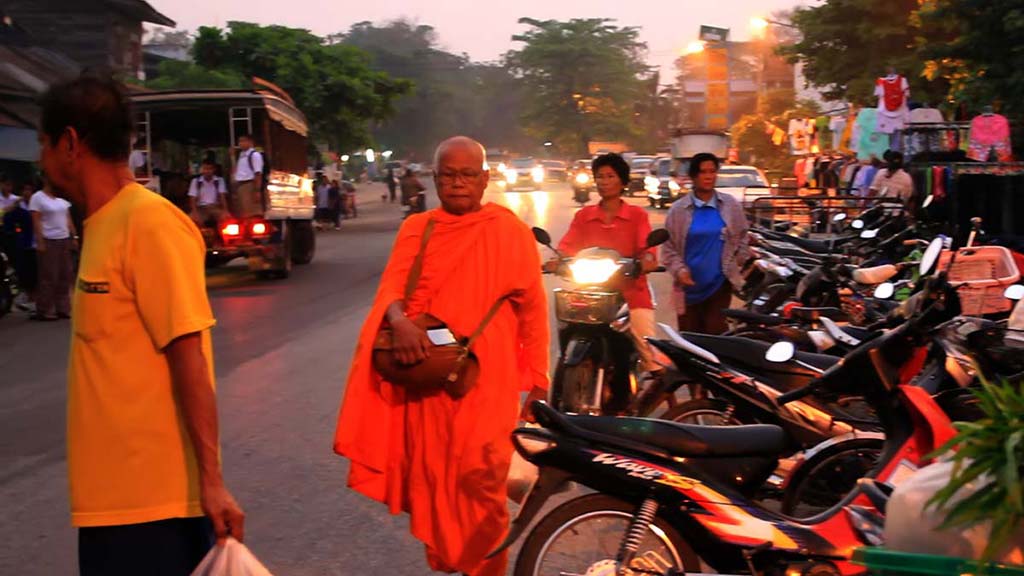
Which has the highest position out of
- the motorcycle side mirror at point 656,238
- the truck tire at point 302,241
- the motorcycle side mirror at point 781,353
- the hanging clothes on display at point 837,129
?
the hanging clothes on display at point 837,129

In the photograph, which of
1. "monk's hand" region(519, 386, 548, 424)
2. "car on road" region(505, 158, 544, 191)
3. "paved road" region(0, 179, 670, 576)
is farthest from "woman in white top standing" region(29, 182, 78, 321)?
"car on road" region(505, 158, 544, 191)

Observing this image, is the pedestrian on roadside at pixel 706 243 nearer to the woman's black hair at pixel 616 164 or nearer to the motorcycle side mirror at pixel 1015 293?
the woman's black hair at pixel 616 164

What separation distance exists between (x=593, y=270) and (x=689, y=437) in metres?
2.84

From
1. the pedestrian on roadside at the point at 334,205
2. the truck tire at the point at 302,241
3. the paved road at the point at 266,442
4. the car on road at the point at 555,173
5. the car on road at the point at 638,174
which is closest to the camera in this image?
the paved road at the point at 266,442

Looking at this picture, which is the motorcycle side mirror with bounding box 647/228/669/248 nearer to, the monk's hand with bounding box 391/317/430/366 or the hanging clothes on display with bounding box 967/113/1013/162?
the monk's hand with bounding box 391/317/430/366

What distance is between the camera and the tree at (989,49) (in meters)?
18.2

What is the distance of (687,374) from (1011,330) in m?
1.54

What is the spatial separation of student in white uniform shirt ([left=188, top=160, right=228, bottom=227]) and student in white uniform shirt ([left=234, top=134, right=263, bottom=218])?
0.32 meters

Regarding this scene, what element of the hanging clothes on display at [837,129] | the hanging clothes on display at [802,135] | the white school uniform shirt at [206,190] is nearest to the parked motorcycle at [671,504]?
the white school uniform shirt at [206,190]

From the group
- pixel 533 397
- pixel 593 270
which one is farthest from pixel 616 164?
pixel 533 397

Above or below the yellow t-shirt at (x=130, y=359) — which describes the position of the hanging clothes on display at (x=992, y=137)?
above

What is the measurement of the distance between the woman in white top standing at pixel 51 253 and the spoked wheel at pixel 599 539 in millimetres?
11352

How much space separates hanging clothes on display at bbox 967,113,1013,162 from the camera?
17.0 metres

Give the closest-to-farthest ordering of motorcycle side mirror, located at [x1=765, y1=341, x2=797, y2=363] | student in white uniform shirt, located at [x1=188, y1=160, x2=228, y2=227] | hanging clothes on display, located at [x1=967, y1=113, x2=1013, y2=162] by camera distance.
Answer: motorcycle side mirror, located at [x1=765, y1=341, x2=797, y2=363] → hanging clothes on display, located at [x1=967, y1=113, x2=1013, y2=162] → student in white uniform shirt, located at [x1=188, y1=160, x2=228, y2=227]
